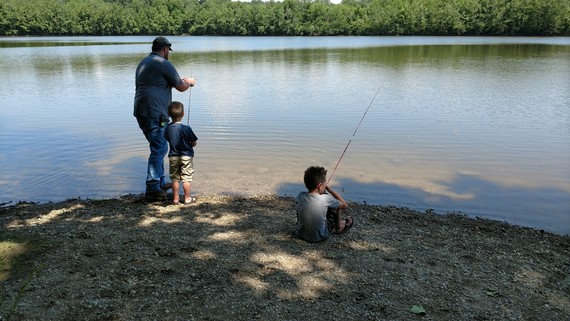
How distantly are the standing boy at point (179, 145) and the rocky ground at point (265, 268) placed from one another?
0.46m

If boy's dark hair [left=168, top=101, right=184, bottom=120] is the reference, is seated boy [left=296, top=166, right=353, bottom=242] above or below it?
below

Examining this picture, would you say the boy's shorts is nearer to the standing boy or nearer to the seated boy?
the standing boy

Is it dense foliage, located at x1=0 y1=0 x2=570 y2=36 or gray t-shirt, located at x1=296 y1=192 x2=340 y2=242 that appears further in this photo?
dense foliage, located at x1=0 y1=0 x2=570 y2=36

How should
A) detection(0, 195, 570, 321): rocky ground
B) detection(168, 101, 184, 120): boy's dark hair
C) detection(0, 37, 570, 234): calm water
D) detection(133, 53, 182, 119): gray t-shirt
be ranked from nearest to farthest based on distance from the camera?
detection(0, 195, 570, 321): rocky ground
detection(168, 101, 184, 120): boy's dark hair
detection(133, 53, 182, 119): gray t-shirt
detection(0, 37, 570, 234): calm water

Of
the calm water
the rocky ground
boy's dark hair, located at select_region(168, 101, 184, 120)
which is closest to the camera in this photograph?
the rocky ground

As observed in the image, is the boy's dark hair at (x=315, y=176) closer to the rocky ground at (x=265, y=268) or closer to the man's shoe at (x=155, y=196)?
the rocky ground at (x=265, y=268)

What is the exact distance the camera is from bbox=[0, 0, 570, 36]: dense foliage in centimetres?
7581

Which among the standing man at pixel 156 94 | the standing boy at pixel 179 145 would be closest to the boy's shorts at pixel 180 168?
the standing boy at pixel 179 145

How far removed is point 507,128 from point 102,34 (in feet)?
378

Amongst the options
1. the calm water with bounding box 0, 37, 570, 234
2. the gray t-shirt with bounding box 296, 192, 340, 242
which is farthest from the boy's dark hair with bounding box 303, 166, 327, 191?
the calm water with bounding box 0, 37, 570, 234

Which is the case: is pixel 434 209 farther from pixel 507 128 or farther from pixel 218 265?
pixel 507 128

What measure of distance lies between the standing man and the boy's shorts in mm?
301

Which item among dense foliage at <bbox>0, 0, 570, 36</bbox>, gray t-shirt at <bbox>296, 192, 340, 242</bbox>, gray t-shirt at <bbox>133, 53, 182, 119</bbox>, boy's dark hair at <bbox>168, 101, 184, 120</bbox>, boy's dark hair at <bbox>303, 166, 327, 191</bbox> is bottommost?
gray t-shirt at <bbox>296, 192, 340, 242</bbox>

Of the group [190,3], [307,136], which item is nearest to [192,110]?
[307,136]
